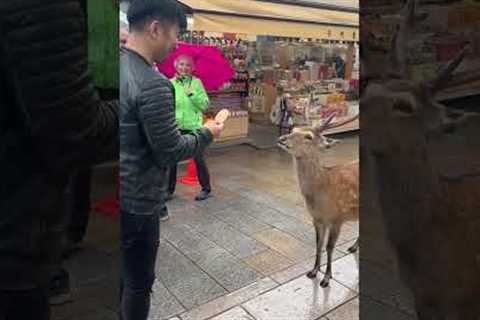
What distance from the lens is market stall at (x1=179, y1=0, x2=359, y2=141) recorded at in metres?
5.45

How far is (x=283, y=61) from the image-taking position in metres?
11.3

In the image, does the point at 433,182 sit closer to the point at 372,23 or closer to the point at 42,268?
the point at 372,23

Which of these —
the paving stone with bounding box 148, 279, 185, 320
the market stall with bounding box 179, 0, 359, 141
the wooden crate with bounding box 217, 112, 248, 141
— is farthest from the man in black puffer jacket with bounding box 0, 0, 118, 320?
the wooden crate with bounding box 217, 112, 248, 141

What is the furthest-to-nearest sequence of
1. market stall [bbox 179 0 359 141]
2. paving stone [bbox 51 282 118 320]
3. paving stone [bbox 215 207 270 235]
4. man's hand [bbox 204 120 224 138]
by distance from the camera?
1. market stall [bbox 179 0 359 141]
2. paving stone [bbox 215 207 270 235]
3. man's hand [bbox 204 120 224 138]
4. paving stone [bbox 51 282 118 320]

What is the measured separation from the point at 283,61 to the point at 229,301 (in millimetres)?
8716

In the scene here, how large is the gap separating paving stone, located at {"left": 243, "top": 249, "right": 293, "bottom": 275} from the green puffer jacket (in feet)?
4.90

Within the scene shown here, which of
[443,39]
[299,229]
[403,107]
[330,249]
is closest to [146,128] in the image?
[403,107]

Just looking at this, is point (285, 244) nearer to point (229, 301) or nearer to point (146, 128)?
point (229, 301)

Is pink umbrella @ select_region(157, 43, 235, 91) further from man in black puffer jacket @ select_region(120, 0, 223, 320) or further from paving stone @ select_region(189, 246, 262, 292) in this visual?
man in black puffer jacket @ select_region(120, 0, 223, 320)

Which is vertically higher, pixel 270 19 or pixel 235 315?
pixel 270 19

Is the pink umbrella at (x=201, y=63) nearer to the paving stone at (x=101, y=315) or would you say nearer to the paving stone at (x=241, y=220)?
the paving stone at (x=241, y=220)

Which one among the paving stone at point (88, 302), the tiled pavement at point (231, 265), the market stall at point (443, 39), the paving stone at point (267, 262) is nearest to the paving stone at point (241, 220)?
the tiled pavement at point (231, 265)

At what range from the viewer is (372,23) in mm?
1269

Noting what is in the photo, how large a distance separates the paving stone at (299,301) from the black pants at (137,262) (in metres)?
1.23
